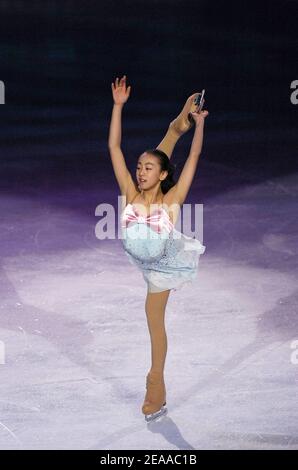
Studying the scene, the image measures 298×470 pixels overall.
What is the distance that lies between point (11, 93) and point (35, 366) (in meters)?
4.49

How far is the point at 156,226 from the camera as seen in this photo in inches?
154

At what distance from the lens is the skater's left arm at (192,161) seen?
12.5 ft

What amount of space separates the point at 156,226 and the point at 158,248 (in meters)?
0.08

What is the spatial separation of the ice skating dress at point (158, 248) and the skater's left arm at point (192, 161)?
0.32ft

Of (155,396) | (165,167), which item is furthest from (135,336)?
(165,167)

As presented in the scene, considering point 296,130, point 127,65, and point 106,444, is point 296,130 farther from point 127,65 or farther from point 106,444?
point 106,444

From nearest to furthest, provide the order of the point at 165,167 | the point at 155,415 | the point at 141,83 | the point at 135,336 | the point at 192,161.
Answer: the point at 192,161, the point at 165,167, the point at 155,415, the point at 135,336, the point at 141,83

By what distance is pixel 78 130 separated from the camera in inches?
309

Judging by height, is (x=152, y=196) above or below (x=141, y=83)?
below

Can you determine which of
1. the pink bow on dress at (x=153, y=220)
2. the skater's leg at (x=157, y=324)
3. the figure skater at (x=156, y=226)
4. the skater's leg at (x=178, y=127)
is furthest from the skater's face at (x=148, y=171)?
the skater's leg at (x=157, y=324)

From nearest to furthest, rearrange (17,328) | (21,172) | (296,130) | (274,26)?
(17,328)
(21,172)
(296,130)
(274,26)

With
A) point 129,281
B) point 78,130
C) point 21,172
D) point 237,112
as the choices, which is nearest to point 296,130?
point 237,112

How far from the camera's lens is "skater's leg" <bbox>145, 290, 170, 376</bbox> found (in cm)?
405

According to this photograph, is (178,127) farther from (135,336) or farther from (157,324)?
(135,336)
